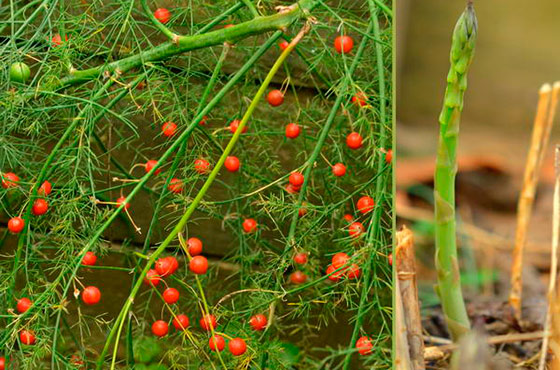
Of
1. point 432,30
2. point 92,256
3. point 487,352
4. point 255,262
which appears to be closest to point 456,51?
point 432,30

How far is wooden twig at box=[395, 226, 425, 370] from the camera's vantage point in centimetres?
44

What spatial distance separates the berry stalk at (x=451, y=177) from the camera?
12.1 inches

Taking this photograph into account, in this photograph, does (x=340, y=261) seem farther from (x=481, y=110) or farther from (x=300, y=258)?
(x=481, y=110)

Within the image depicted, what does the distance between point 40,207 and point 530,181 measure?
2.52 ft

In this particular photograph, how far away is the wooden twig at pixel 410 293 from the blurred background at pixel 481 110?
0.11 ft

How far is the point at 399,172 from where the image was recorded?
0.35 m

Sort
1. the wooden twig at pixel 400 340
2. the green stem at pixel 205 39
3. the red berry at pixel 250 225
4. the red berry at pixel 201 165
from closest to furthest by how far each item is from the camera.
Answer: the wooden twig at pixel 400 340, the green stem at pixel 205 39, the red berry at pixel 201 165, the red berry at pixel 250 225

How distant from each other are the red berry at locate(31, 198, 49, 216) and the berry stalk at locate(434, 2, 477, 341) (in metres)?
0.74

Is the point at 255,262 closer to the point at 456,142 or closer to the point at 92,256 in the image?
the point at 92,256

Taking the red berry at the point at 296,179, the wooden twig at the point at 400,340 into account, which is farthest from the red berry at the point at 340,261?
the wooden twig at the point at 400,340

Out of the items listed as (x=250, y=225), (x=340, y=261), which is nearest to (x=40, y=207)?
(x=250, y=225)

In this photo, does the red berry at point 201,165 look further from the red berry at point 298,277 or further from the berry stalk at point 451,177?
the berry stalk at point 451,177

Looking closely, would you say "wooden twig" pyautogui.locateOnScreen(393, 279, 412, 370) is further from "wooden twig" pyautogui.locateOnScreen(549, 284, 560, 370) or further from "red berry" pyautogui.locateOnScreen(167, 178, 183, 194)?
"red berry" pyautogui.locateOnScreen(167, 178, 183, 194)

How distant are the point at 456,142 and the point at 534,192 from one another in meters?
0.13
